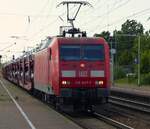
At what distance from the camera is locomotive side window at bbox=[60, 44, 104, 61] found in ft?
77.2

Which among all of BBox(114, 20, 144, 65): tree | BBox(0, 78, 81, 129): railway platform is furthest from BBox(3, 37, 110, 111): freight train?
BBox(114, 20, 144, 65): tree

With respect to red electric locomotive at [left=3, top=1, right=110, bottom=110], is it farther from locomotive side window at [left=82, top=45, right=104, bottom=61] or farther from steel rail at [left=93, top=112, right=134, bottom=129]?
steel rail at [left=93, top=112, right=134, bottom=129]

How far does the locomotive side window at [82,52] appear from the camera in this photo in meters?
23.5

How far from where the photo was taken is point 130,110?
27641 millimetres

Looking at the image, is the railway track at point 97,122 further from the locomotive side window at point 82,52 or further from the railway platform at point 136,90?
the railway platform at point 136,90

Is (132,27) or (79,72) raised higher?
(132,27)

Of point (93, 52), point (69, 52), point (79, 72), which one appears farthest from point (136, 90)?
point (79, 72)

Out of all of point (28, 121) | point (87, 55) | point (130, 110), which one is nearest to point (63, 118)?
point (28, 121)

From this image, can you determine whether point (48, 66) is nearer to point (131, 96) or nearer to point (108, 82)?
point (108, 82)

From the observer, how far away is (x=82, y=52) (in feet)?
77.8

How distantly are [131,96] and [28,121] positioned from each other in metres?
18.8

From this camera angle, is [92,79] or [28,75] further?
[28,75]

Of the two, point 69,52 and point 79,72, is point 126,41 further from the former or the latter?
point 79,72

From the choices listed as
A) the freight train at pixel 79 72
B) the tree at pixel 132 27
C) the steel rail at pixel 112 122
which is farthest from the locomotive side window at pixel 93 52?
the tree at pixel 132 27
